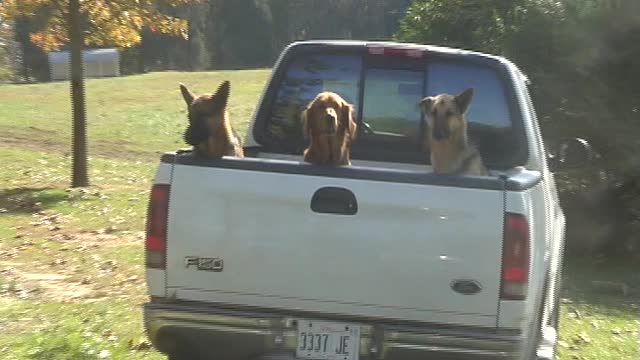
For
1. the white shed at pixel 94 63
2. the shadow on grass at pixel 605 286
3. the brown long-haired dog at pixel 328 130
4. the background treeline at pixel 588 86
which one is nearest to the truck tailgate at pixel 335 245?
the brown long-haired dog at pixel 328 130

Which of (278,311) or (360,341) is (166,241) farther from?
(360,341)

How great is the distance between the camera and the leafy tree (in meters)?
15.1

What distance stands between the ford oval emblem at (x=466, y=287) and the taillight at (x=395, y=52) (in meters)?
2.04

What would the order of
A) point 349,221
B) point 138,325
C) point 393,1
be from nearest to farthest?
1. point 349,221
2. point 138,325
3. point 393,1

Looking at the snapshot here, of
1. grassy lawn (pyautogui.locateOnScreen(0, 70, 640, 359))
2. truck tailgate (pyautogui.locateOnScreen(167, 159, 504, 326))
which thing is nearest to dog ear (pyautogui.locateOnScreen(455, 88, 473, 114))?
truck tailgate (pyautogui.locateOnScreen(167, 159, 504, 326))

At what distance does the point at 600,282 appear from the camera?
9.98 m

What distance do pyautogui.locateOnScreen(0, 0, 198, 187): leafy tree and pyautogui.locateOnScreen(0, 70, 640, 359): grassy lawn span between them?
1.06 meters

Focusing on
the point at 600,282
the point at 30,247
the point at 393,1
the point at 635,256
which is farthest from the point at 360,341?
the point at 393,1

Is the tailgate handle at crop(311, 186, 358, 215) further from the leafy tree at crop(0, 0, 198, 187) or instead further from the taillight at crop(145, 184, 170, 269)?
the leafy tree at crop(0, 0, 198, 187)

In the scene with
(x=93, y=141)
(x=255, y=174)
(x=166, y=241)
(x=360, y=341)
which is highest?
(x=255, y=174)

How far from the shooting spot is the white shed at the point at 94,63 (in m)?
57.6

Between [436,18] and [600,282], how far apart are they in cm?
678

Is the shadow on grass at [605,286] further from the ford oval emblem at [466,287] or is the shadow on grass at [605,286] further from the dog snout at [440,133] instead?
the ford oval emblem at [466,287]

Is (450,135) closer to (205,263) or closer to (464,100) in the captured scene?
(464,100)
